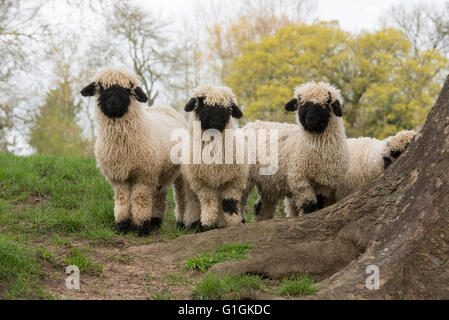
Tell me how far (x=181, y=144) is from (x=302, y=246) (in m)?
2.92

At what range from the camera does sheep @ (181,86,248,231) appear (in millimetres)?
6371

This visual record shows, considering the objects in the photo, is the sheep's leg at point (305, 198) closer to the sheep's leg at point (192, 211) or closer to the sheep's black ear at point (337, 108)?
the sheep's black ear at point (337, 108)

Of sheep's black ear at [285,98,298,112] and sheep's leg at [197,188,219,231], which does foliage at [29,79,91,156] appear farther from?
sheep's black ear at [285,98,298,112]

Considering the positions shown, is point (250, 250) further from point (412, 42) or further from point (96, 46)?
point (412, 42)

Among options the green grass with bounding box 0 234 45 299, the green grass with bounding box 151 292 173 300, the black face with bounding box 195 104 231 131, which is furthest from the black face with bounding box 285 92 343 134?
the green grass with bounding box 0 234 45 299

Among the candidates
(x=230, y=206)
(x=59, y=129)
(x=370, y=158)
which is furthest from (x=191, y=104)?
(x=59, y=129)

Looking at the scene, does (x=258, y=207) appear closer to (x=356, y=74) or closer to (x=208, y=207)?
(x=208, y=207)

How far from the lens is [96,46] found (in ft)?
72.3

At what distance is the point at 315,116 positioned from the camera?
6.73 m

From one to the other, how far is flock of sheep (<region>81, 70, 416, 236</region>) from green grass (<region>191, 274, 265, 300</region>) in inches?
81.2

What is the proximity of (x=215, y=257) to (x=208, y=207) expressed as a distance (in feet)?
5.26

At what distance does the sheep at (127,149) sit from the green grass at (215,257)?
1.95m

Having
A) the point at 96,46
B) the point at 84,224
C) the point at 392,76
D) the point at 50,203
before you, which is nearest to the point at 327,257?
the point at 84,224
